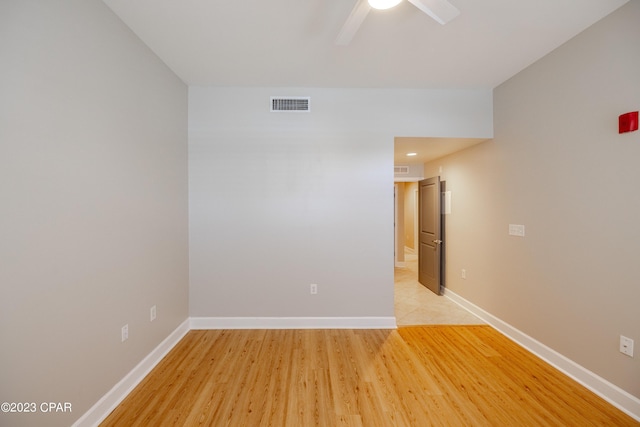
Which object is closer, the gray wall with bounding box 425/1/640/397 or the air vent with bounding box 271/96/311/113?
the gray wall with bounding box 425/1/640/397

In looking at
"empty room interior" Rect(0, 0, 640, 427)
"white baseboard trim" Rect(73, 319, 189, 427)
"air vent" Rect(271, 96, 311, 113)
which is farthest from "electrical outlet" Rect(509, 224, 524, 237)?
"white baseboard trim" Rect(73, 319, 189, 427)

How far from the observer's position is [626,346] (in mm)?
1740

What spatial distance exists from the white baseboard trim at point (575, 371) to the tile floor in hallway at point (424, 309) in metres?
0.33

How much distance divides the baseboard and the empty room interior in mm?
24

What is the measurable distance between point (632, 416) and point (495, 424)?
0.97 meters

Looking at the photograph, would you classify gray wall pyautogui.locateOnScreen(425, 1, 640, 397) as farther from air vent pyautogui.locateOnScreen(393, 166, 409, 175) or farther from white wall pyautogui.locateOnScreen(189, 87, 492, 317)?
air vent pyautogui.locateOnScreen(393, 166, 409, 175)

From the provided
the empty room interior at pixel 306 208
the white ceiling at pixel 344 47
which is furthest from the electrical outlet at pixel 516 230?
the white ceiling at pixel 344 47

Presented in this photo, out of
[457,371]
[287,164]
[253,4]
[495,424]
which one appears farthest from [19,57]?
[457,371]

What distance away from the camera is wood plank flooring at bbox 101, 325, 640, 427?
1677 millimetres

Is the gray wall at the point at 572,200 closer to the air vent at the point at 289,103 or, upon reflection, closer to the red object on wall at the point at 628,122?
the red object on wall at the point at 628,122

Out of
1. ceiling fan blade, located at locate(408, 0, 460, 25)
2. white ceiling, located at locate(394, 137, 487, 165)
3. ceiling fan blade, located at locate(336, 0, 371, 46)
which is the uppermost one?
ceiling fan blade, located at locate(336, 0, 371, 46)

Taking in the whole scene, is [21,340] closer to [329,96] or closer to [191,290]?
[191,290]

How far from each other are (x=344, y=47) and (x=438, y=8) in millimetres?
1005

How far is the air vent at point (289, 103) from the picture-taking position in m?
2.92
